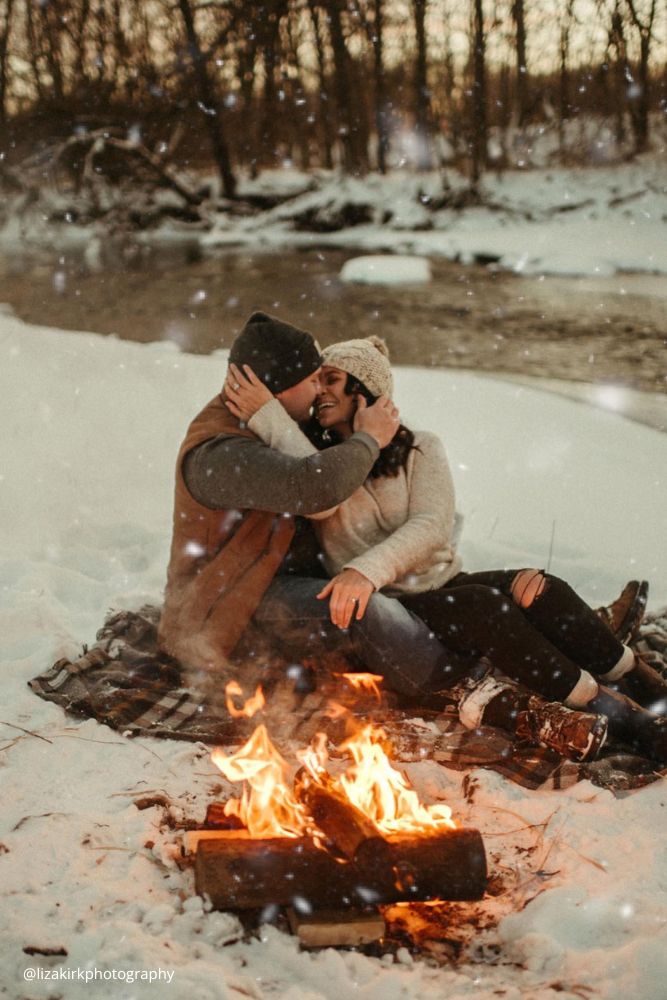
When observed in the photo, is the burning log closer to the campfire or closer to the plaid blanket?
the campfire

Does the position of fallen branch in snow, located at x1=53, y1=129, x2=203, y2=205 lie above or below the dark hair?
above

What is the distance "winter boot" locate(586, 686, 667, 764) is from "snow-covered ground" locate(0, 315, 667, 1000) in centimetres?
23

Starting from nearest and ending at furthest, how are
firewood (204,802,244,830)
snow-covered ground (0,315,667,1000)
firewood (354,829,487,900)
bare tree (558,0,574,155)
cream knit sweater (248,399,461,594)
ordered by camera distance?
snow-covered ground (0,315,667,1000), firewood (354,829,487,900), firewood (204,802,244,830), cream knit sweater (248,399,461,594), bare tree (558,0,574,155)

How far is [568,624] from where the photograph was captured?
2.98m

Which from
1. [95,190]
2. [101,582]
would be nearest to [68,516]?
[101,582]

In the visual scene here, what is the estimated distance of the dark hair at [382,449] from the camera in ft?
10.5

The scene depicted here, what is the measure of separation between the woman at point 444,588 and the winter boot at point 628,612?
35 centimetres

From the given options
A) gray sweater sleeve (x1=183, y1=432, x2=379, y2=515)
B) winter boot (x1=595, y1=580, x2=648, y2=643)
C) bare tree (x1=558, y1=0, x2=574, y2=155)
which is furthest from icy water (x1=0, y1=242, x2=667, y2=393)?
gray sweater sleeve (x1=183, y1=432, x2=379, y2=515)

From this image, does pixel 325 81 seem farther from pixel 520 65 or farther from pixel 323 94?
pixel 520 65

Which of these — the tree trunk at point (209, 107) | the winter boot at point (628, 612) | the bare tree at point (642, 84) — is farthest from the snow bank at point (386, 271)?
the winter boot at point (628, 612)

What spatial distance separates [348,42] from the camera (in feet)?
56.9

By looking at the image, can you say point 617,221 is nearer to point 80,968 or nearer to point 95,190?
point 95,190

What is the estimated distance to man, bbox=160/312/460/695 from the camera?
9.32 ft

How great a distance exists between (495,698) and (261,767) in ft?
2.85
